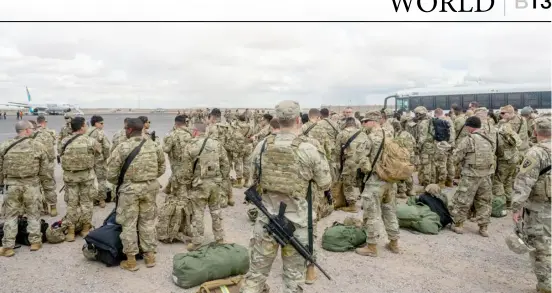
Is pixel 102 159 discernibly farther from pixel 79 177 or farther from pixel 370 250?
pixel 370 250

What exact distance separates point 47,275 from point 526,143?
10326 mm

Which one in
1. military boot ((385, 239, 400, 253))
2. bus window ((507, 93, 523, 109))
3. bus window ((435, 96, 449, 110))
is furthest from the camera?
bus window ((435, 96, 449, 110))

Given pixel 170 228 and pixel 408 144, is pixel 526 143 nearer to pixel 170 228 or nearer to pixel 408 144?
pixel 408 144

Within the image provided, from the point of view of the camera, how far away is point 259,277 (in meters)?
4.01

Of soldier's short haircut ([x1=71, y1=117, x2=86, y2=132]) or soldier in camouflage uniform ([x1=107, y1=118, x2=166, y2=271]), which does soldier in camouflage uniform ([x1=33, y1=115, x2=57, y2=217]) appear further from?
soldier in camouflage uniform ([x1=107, y1=118, x2=166, y2=271])

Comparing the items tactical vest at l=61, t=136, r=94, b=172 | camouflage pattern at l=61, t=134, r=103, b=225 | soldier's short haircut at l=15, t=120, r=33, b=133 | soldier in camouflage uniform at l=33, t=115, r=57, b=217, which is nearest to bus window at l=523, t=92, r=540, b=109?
camouflage pattern at l=61, t=134, r=103, b=225

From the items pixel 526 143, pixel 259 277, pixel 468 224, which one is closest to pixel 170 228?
pixel 259 277

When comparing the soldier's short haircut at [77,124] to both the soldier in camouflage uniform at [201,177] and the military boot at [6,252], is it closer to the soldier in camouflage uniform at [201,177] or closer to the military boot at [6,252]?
the soldier in camouflage uniform at [201,177]

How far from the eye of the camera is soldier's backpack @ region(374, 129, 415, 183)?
18.6ft

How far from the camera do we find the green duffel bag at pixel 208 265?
16.3 feet

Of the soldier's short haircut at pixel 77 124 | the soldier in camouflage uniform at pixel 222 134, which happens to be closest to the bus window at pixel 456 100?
the soldier in camouflage uniform at pixel 222 134

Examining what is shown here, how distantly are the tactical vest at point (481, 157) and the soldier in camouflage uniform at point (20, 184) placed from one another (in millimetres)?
7280

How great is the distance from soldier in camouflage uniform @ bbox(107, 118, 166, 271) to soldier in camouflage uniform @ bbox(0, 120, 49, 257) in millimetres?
1697

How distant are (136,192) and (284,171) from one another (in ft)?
A: 8.41
